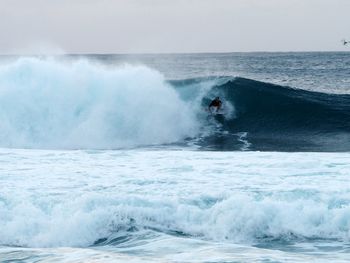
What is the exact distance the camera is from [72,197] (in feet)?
34.0

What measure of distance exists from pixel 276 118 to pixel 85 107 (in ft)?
22.0

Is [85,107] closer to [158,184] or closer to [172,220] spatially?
[158,184]

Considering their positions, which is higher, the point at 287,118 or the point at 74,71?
the point at 74,71

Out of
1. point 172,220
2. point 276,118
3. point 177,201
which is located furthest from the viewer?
point 276,118

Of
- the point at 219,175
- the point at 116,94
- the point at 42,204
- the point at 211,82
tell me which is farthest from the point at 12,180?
the point at 211,82

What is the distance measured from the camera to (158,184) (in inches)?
441

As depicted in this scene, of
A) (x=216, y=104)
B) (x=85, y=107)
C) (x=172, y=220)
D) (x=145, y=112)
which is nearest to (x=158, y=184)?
(x=172, y=220)

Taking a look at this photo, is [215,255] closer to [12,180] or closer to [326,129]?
[12,180]

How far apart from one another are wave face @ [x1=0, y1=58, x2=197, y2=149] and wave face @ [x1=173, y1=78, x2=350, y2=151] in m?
1.52

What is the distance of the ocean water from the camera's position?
8.73 metres

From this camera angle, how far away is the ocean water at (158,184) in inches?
344

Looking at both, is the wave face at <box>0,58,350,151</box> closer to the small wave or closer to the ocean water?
the ocean water

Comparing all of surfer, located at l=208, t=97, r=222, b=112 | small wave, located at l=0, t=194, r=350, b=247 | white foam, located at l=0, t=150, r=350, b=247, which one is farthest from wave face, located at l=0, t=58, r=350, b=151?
small wave, located at l=0, t=194, r=350, b=247

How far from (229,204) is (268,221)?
2.21ft
